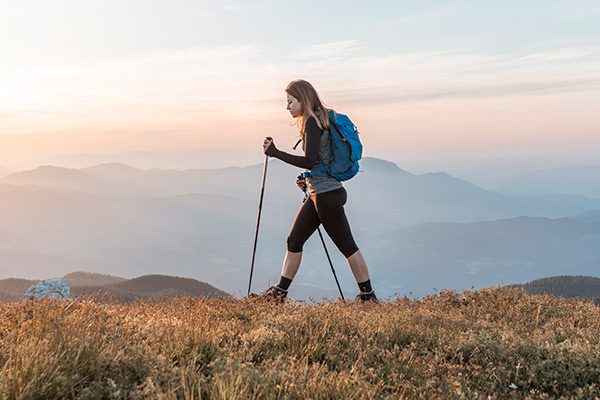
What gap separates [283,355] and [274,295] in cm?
367

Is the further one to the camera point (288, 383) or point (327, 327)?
point (327, 327)

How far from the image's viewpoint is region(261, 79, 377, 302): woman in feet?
24.7

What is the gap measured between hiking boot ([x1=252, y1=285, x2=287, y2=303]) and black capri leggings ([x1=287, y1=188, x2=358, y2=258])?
0.62m

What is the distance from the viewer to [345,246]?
26.5 feet

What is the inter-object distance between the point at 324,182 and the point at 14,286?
4579cm

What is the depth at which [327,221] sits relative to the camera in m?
7.86

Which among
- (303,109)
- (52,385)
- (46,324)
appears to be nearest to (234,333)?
(46,324)

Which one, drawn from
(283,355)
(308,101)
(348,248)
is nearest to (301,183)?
(348,248)

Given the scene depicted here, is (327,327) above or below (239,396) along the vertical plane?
below

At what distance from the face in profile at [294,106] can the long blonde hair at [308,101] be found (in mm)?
39

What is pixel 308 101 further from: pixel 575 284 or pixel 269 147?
pixel 575 284

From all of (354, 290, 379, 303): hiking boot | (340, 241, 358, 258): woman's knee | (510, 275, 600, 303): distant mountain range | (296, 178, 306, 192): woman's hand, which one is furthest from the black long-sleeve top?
(510, 275, 600, 303): distant mountain range

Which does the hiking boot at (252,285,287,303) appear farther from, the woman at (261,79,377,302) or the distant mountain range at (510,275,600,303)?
the distant mountain range at (510,275,600,303)

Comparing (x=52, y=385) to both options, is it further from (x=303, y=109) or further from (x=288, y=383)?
(x=303, y=109)
